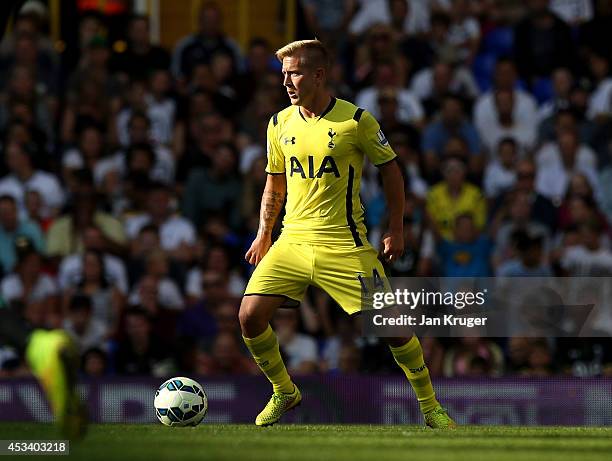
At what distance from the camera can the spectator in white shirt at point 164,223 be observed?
15.1 metres

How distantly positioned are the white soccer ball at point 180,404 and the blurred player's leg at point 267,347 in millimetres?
418

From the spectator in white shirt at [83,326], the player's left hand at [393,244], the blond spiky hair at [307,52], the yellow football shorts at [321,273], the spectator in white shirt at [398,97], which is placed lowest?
the spectator in white shirt at [83,326]

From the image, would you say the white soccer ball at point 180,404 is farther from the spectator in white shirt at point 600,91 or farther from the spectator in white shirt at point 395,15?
the spectator in white shirt at point 395,15

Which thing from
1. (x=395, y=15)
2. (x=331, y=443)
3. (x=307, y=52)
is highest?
(x=395, y=15)

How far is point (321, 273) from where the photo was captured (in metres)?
9.77

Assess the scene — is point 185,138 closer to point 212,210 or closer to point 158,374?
point 212,210

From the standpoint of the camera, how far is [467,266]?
14.5 m

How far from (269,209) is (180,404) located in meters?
1.42

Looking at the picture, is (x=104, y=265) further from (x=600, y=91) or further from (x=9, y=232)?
(x=600, y=91)

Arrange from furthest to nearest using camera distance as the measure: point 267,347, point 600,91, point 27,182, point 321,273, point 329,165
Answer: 1. point 600,91
2. point 27,182
3. point 267,347
4. point 321,273
5. point 329,165

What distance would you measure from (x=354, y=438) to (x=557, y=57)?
908cm

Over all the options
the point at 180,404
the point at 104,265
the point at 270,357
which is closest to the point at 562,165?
the point at 104,265

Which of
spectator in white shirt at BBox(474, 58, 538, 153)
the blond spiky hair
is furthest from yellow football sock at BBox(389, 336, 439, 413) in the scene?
spectator in white shirt at BBox(474, 58, 538, 153)

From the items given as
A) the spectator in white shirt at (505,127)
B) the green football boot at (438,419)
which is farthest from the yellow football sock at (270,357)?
the spectator in white shirt at (505,127)
